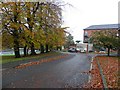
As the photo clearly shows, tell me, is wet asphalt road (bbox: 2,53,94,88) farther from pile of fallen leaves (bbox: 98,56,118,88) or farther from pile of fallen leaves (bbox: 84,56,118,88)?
pile of fallen leaves (bbox: 98,56,118,88)

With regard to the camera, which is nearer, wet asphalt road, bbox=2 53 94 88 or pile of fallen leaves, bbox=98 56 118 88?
pile of fallen leaves, bbox=98 56 118 88

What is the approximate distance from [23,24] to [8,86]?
18.9 meters

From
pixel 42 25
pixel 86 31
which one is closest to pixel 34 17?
pixel 42 25

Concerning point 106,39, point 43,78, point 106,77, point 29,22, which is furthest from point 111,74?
point 106,39

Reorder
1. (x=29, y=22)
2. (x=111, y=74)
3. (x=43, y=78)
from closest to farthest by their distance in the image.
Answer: (x=43, y=78) → (x=111, y=74) → (x=29, y=22)

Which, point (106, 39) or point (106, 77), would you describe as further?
point (106, 39)

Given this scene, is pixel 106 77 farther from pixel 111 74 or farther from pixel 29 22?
pixel 29 22

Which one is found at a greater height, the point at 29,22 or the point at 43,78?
the point at 29,22

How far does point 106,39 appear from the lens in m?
35.7

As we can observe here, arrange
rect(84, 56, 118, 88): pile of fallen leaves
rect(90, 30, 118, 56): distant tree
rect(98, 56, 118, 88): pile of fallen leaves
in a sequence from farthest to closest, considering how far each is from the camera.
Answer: rect(90, 30, 118, 56): distant tree, rect(84, 56, 118, 88): pile of fallen leaves, rect(98, 56, 118, 88): pile of fallen leaves

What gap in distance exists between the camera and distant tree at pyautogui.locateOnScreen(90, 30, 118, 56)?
3472cm

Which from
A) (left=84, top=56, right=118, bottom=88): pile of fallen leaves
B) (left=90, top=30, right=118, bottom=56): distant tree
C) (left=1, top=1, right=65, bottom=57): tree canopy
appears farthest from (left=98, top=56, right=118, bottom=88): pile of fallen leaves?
(left=90, top=30, right=118, bottom=56): distant tree

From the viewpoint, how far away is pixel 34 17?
29.1 m

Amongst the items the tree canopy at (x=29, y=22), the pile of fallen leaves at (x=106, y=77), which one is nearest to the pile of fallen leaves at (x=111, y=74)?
the pile of fallen leaves at (x=106, y=77)
